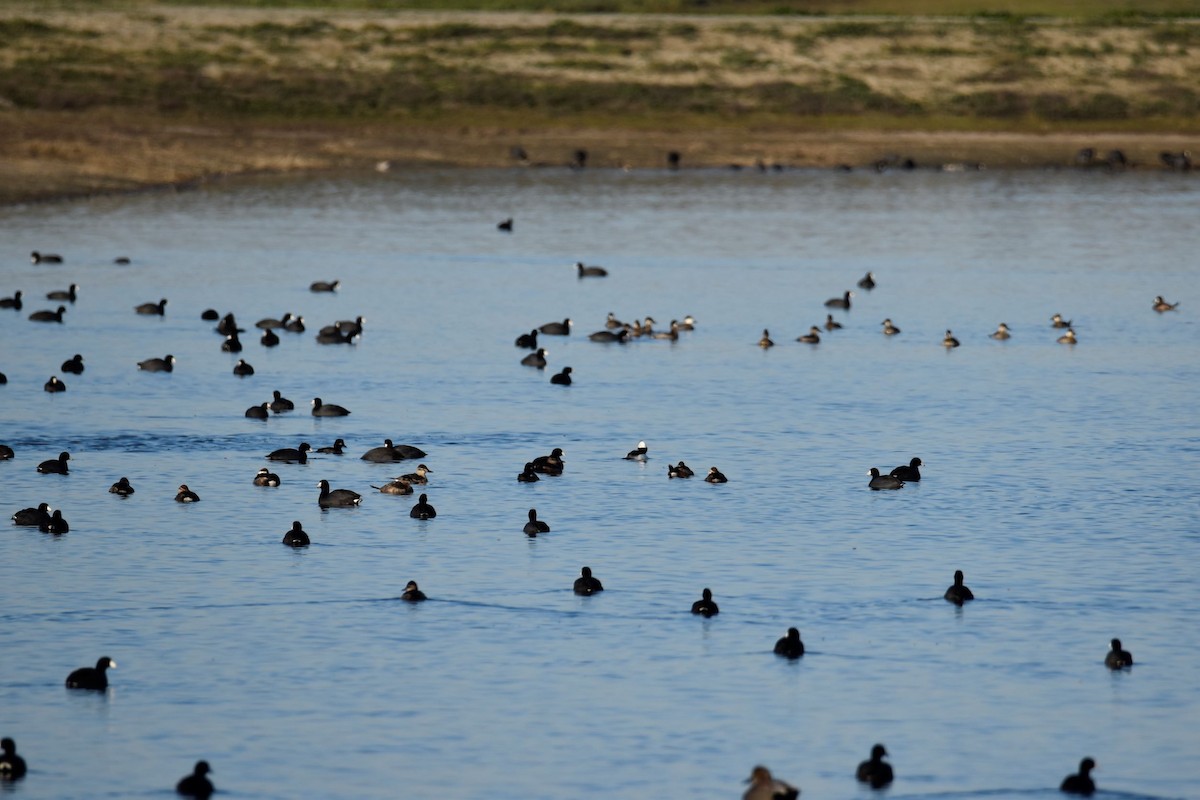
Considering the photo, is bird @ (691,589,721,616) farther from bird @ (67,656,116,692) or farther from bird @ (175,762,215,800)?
bird @ (175,762,215,800)

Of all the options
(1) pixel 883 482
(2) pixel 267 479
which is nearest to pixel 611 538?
(1) pixel 883 482

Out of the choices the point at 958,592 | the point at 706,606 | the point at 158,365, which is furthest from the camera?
the point at 158,365

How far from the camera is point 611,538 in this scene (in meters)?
28.8

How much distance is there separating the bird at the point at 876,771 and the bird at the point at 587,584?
681cm

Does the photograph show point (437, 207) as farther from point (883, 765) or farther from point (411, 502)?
point (883, 765)

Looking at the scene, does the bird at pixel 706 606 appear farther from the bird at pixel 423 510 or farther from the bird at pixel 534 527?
the bird at pixel 423 510

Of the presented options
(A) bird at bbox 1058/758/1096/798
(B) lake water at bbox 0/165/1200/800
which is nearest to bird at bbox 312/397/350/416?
(B) lake water at bbox 0/165/1200/800

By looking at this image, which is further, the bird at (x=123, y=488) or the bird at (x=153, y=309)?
the bird at (x=153, y=309)

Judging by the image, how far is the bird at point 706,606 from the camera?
24406 mm

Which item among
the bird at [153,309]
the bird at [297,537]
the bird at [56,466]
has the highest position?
the bird at [153,309]

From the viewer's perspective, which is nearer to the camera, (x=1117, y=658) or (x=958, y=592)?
(x=1117, y=658)

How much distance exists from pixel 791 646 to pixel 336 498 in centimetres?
1007

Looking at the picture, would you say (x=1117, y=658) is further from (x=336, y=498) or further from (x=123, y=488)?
(x=123, y=488)

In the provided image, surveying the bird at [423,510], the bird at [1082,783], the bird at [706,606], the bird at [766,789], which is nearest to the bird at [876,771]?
the bird at [766,789]
